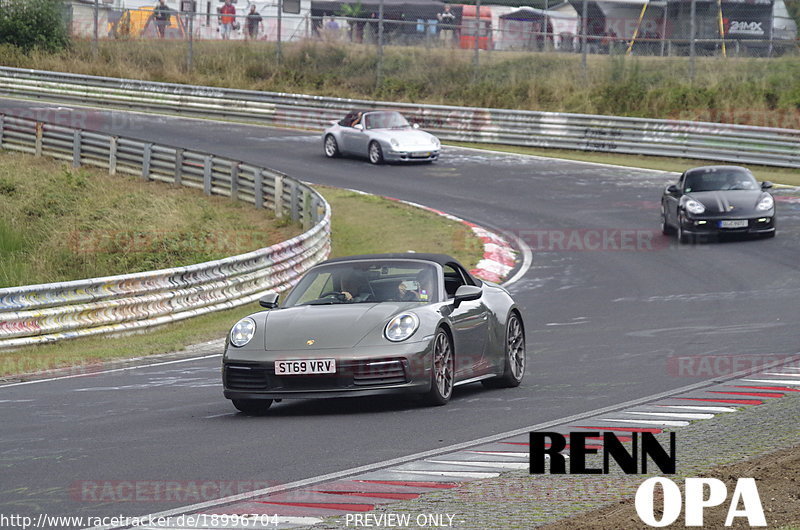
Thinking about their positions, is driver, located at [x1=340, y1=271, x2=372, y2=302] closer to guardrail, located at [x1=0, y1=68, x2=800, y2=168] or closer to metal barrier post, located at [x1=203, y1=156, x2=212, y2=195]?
metal barrier post, located at [x1=203, y1=156, x2=212, y2=195]

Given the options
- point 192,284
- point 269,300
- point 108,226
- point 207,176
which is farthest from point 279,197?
point 269,300

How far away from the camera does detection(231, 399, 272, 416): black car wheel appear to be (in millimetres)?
9859

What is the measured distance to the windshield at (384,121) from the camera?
1405 inches

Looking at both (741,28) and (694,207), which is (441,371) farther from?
(741,28)

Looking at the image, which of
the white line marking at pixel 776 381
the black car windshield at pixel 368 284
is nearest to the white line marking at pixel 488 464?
the black car windshield at pixel 368 284

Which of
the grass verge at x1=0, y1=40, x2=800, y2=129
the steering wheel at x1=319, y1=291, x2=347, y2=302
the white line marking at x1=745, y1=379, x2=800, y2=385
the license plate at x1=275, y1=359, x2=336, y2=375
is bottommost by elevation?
the white line marking at x1=745, y1=379, x2=800, y2=385

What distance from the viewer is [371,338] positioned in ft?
31.5

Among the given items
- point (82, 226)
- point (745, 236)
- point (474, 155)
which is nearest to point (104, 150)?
point (82, 226)

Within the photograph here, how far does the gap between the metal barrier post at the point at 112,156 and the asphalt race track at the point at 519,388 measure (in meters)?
7.74

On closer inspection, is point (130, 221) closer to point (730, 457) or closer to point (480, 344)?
point (480, 344)

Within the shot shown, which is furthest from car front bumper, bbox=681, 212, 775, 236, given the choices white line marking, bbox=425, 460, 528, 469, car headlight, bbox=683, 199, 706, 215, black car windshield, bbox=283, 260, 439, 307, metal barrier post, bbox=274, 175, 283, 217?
white line marking, bbox=425, 460, 528, 469

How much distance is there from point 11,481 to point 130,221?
2054cm

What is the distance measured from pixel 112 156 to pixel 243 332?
24239 millimetres

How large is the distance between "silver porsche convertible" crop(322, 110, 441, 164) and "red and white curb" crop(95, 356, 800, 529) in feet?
81.5
